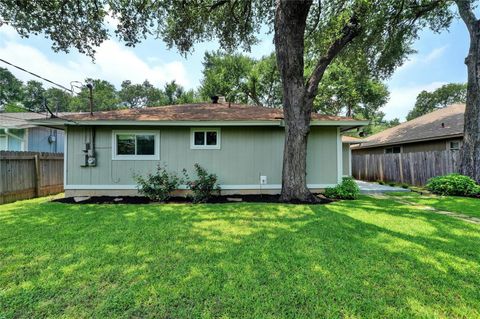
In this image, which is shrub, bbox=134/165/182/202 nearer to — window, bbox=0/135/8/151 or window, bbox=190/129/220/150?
window, bbox=190/129/220/150

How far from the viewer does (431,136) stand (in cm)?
1159

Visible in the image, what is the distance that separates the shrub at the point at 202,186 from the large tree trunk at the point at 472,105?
9.44 m

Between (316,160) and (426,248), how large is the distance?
15.7 feet

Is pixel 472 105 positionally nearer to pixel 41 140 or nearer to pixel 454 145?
pixel 454 145

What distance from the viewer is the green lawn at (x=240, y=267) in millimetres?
2100

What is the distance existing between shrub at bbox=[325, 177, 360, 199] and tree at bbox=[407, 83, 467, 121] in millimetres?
38613

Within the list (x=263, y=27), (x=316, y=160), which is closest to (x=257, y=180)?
(x=316, y=160)

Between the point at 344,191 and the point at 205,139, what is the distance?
497 cm

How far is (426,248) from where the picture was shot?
3.40 meters

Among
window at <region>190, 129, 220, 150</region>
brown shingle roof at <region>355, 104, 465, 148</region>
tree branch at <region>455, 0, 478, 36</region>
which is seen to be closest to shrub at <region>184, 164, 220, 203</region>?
window at <region>190, 129, 220, 150</region>

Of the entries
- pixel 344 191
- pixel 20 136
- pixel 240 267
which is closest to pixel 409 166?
pixel 344 191

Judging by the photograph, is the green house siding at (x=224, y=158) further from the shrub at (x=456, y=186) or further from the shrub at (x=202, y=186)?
the shrub at (x=456, y=186)

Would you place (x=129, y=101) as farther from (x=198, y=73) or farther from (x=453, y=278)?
(x=453, y=278)

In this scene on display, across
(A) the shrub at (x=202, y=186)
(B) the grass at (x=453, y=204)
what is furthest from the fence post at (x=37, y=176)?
(B) the grass at (x=453, y=204)
